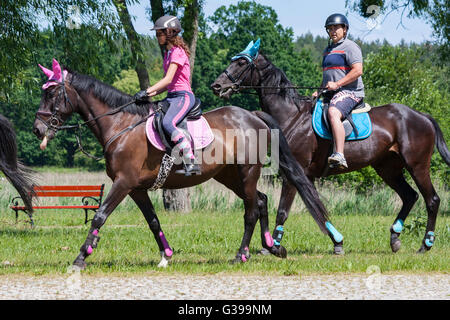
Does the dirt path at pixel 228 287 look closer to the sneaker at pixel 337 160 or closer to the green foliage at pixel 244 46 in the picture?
the sneaker at pixel 337 160

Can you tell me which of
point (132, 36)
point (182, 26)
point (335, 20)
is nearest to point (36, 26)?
point (132, 36)

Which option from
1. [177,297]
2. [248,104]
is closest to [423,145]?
[177,297]

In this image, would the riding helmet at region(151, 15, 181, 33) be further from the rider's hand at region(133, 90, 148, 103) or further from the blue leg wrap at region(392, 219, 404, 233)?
the blue leg wrap at region(392, 219, 404, 233)

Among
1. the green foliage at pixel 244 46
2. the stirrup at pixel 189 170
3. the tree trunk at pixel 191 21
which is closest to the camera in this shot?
the stirrup at pixel 189 170

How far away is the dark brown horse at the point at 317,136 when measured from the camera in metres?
9.68

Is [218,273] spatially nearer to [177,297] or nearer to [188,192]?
[177,297]

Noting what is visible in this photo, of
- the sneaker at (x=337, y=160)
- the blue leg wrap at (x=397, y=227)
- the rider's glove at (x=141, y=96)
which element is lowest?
the blue leg wrap at (x=397, y=227)

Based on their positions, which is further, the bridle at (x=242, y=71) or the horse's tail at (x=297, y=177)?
the bridle at (x=242, y=71)

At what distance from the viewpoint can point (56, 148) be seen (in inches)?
2179

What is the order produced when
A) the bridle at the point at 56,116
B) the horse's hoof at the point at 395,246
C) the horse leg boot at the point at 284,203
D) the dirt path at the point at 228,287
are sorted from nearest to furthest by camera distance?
the dirt path at the point at 228,287 < the bridle at the point at 56,116 < the horse leg boot at the point at 284,203 < the horse's hoof at the point at 395,246

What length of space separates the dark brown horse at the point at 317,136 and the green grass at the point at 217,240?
992 millimetres

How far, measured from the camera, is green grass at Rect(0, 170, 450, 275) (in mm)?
8133

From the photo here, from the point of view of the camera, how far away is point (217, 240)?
460 inches

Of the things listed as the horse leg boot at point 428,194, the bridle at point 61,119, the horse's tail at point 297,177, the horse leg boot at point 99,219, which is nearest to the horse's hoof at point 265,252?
the horse's tail at point 297,177
